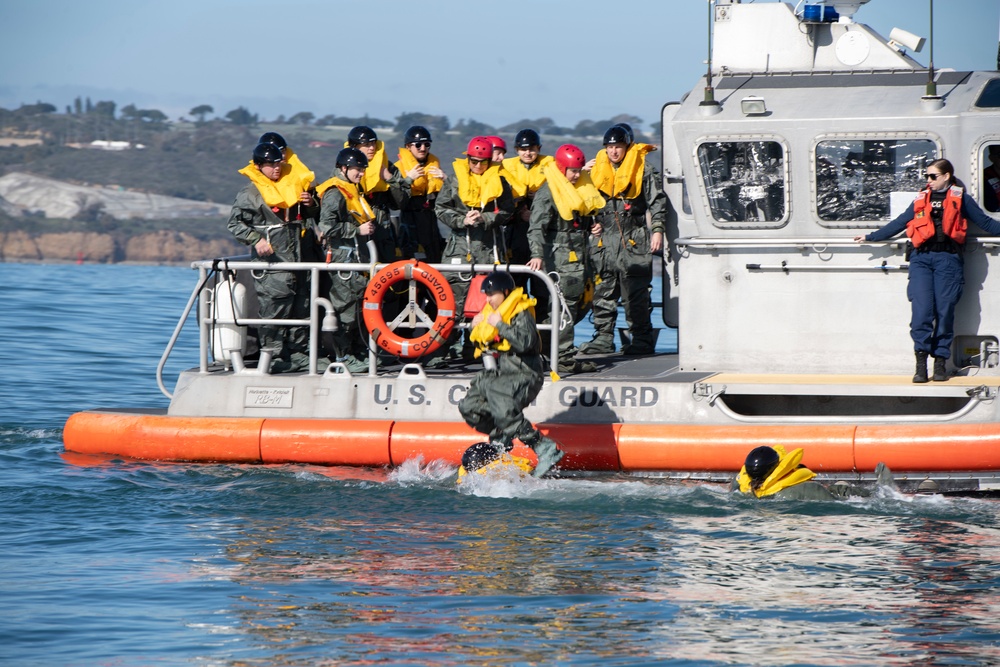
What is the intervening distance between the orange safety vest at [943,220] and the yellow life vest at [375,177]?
3848 mm

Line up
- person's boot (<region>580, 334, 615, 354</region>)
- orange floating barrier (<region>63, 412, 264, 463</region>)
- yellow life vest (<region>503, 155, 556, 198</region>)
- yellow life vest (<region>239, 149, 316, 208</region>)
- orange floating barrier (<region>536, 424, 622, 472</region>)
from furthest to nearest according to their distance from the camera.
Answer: person's boot (<region>580, 334, 615, 354</region>) < yellow life vest (<region>503, 155, 556, 198</region>) < yellow life vest (<region>239, 149, 316, 208</region>) < orange floating barrier (<region>63, 412, 264, 463</region>) < orange floating barrier (<region>536, 424, 622, 472</region>)

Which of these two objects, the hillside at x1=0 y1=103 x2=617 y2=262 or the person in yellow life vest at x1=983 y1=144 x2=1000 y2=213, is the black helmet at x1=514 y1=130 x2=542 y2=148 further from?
the hillside at x1=0 y1=103 x2=617 y2=262

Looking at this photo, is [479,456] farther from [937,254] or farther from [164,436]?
[937,254]

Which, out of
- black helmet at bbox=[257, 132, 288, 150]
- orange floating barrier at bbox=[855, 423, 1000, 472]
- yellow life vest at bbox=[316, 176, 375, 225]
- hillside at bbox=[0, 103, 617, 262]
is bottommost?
orange floating barrier at bbox=[855, 423, 1000, 472]

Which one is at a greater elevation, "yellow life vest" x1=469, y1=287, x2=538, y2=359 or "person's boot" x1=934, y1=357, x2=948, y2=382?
"yellow life vest" x1=469, y1=287, x2=538, y2=359

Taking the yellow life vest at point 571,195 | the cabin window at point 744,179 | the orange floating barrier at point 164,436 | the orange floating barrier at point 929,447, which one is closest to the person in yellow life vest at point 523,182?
the yellow life vest at point 571,195

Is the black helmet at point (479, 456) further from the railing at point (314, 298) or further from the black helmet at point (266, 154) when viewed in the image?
the black helmet at point (266, 154)

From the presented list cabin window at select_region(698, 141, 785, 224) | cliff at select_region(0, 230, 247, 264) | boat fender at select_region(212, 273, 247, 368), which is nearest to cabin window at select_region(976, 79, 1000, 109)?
cabin window at select_region(698, 141, 785, 224)

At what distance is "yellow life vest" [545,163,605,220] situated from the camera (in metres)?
9.41

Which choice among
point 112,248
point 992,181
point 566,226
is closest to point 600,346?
point 566,226

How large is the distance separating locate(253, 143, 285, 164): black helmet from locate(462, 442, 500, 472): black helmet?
269 centimetres

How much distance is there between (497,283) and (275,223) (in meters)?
2.16

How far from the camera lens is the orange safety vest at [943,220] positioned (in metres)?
8.20

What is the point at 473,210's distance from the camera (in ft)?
31.8
